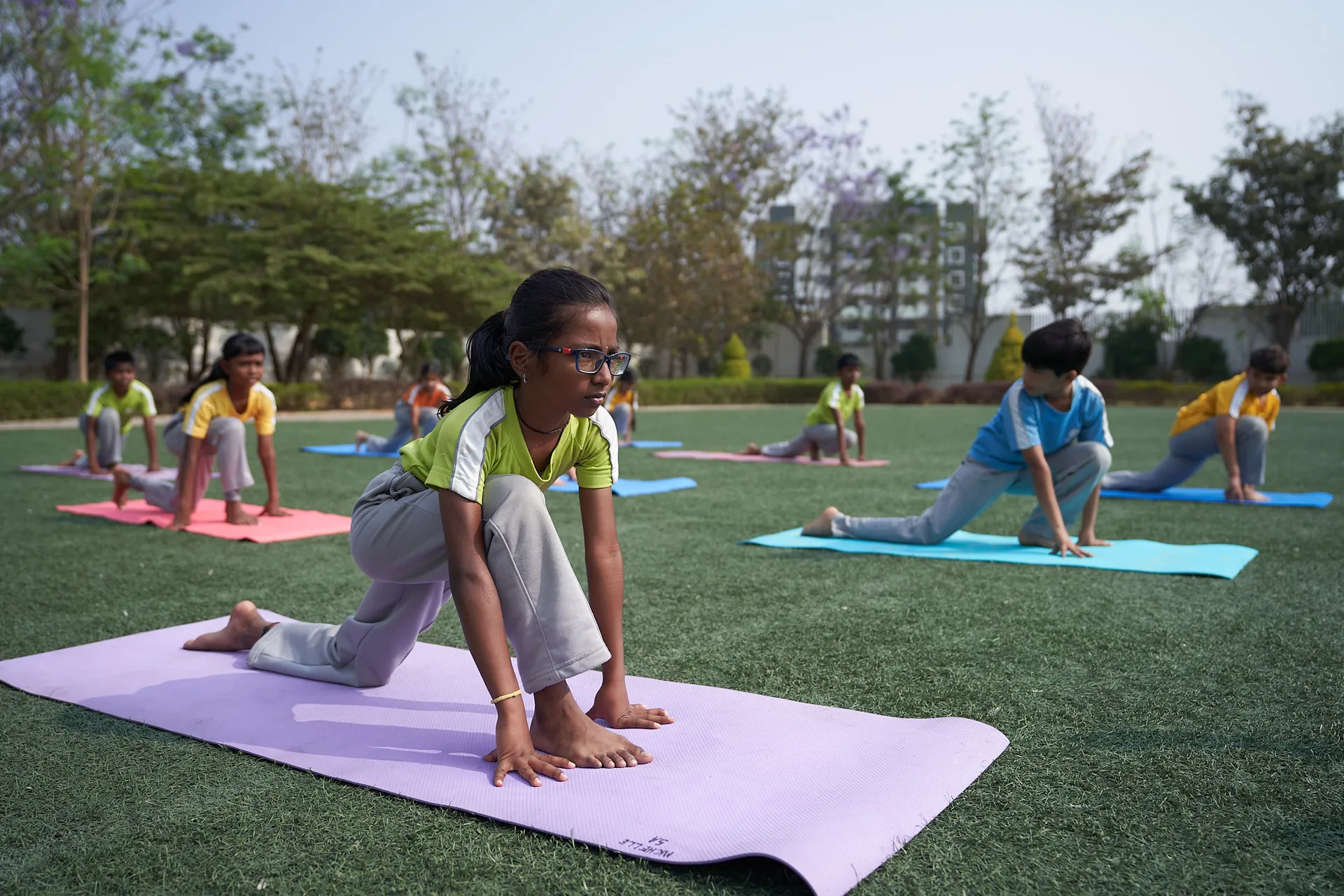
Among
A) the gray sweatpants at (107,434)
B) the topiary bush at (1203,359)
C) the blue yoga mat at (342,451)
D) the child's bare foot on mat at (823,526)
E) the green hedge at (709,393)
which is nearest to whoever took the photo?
the child's bare foot on mat at (823,526)

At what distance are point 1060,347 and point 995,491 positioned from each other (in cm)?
88

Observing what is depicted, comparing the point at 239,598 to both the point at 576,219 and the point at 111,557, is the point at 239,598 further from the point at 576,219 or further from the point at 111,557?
the point at 576,219

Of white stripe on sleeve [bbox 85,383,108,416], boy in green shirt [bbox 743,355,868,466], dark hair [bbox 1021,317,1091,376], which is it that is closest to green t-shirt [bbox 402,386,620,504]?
dark hair [bbox 1021,317,1091,376]

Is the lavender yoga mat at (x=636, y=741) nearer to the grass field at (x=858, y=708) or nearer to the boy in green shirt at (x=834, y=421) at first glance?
the grass field at (x=858, y=708)

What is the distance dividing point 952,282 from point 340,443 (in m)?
30.7

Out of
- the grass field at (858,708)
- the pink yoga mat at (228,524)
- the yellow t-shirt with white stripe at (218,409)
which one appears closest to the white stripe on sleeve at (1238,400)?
the grass field at (858,708)

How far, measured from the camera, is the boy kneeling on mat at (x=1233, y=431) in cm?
739

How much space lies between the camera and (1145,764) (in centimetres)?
242

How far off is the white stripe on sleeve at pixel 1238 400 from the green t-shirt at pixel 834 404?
13.3 feet

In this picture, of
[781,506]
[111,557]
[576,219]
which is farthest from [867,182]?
[111,557]

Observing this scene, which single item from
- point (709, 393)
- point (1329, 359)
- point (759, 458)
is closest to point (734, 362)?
point (709, 393)

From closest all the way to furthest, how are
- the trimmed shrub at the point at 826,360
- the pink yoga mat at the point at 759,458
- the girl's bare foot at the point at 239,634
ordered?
1. the girl's bare foot at the point at 239,634
2. the pink yoga mat at the point at 759,458
3. the trimmed shrub at the point at 826,360

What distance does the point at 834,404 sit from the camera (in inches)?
434

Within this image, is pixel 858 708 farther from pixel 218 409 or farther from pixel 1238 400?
pixel 1238 400
